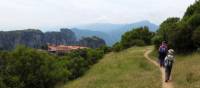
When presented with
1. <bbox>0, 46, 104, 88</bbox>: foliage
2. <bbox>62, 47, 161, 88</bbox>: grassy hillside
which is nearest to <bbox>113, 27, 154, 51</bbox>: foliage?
<bbox>0, 46, 104, 88</bbox>: foliage

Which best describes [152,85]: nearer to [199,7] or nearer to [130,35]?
[199,7]

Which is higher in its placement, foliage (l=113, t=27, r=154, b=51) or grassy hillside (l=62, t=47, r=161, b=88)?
foliage (l=113, t=27, r=154, b=51)

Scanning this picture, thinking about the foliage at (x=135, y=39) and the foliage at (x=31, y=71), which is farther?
the foliage at (x=135, y=39)

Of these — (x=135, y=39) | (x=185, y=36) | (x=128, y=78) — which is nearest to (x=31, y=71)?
(x=185, y=36)

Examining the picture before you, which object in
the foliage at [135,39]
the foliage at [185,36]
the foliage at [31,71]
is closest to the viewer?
the foliage at [185,36]

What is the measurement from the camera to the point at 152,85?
30953mm

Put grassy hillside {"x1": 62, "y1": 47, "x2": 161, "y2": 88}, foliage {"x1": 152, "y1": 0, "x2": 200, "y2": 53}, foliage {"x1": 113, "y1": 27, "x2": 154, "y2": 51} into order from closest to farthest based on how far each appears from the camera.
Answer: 1. grassy hillside {"x1": 62, "y1": 47, "x2": 161, "y2": 88}
2. foliage {"x1": 152, "y1": 0, "x2": 200, "y2": 53}
3. foliage {"x1": 113, "y1": 27, "x2": 154, "y2": 51}

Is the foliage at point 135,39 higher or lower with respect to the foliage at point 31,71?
higher

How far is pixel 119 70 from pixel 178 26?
9.21m

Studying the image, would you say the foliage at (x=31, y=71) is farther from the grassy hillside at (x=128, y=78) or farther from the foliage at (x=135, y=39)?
the foliage at (x=135, y=39)

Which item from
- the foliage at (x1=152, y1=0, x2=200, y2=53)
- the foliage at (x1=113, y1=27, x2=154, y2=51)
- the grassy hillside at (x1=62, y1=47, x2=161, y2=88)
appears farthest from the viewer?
the foliage at (x1=113, y1=27, x2=154, y2=51)

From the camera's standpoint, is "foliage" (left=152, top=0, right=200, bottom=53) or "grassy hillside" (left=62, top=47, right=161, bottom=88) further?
"foliage" (left=152, top=0, right=200, bottom=53)

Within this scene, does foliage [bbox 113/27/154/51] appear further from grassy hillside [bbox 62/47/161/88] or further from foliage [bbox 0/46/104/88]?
grassy hillside [bbox 62/47/161/88]

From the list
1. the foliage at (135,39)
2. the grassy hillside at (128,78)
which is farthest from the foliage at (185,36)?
the foliage at (135,39)
